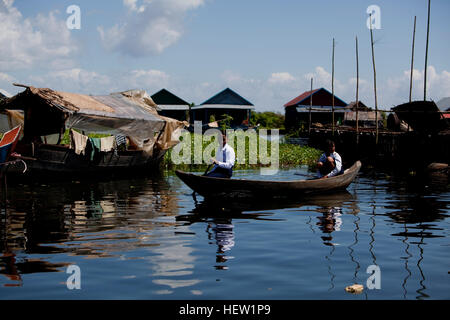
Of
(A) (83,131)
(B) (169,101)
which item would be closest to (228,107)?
(B) (169,101)

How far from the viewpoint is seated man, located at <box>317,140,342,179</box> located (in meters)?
12.4

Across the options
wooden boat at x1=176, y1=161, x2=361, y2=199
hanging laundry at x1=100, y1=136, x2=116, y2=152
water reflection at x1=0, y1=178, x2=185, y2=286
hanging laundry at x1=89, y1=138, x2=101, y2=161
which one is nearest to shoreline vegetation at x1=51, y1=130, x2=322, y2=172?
hanging laundry at x1=100, y1=136, x2=116, y2=152

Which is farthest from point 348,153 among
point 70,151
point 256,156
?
point 70,151

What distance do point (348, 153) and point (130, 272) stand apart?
77.9 feet

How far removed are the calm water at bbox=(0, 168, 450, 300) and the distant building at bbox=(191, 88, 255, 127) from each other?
30131 mm

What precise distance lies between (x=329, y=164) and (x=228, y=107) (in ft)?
98.4

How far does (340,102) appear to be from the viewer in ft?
158

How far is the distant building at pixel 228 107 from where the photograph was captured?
4225cm

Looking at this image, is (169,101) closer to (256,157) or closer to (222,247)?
(256,157)

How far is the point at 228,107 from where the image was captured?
42.0 meters

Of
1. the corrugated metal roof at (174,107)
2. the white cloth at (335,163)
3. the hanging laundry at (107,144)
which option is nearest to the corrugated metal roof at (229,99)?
the corrugated metal roof at (174,107)

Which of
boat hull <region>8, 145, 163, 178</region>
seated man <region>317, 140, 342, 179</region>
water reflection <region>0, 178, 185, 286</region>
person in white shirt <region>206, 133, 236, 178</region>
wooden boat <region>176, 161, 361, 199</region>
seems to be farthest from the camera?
boat hull <region>8, 145, 163, 178</region>

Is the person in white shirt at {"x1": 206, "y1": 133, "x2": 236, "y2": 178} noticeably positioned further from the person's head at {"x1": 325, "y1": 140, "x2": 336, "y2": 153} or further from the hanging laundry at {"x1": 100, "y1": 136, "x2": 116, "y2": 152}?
the hanging laundry at {"x1": 100, "y1": 136, "x2": 116, "y2": 152}
